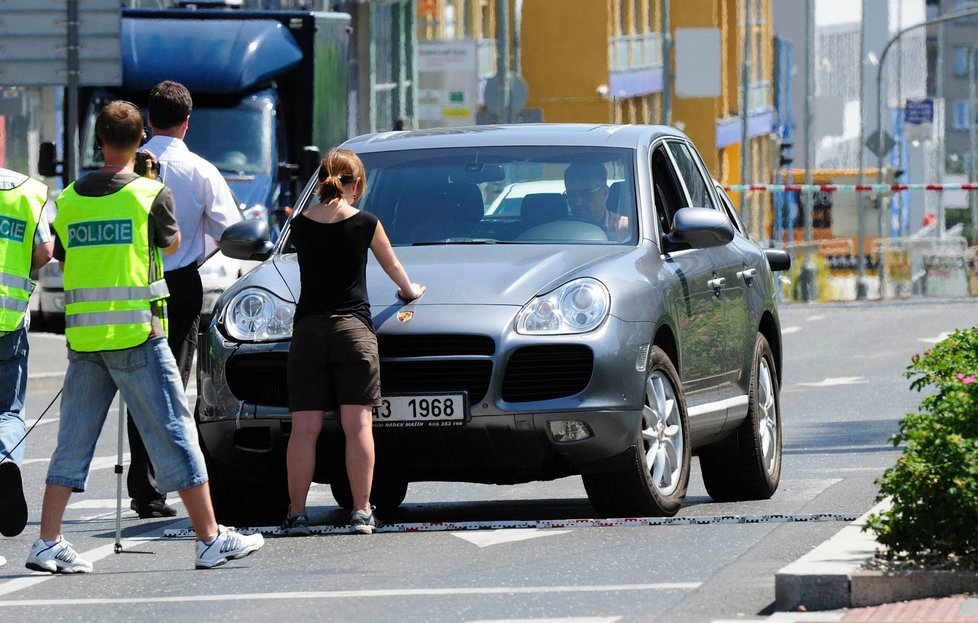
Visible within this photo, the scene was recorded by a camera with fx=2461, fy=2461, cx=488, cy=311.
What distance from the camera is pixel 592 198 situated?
10453 millimetres

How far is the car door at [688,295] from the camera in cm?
1022

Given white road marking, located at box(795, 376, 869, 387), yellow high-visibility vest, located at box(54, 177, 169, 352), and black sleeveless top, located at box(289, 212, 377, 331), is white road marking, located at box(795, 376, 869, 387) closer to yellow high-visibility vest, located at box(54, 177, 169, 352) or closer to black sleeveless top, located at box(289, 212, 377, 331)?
black sleeveless top, located at box(289, 212, 377, 331)

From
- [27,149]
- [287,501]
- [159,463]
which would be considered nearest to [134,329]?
[159,463]

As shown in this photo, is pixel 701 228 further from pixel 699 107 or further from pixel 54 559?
pixel 699 107

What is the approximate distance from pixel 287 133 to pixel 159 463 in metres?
16.8

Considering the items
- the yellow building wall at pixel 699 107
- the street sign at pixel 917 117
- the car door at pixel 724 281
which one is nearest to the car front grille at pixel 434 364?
the car door at pixel 724 281

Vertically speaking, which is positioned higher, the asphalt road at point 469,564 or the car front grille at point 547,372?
the car front grille at point 547,372

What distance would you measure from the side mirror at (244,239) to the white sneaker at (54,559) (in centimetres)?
180

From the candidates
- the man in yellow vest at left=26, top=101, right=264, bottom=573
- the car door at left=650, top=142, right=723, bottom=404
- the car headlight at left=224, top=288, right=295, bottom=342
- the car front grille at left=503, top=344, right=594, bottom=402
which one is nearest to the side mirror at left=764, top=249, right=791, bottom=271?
the car door at left=650, top=142, right=723, bottom=404

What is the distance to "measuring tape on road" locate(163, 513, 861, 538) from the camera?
961 cm

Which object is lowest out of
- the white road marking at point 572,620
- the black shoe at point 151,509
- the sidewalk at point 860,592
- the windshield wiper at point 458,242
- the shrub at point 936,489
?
the black shoe at point 151,509

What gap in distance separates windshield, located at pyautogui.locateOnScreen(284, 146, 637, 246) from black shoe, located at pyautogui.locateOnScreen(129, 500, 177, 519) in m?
1.56

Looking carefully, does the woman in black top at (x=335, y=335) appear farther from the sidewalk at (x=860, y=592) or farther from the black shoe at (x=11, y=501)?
the sidewalk at (x=860, y=592)

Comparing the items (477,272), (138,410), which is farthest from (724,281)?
(138,410)
